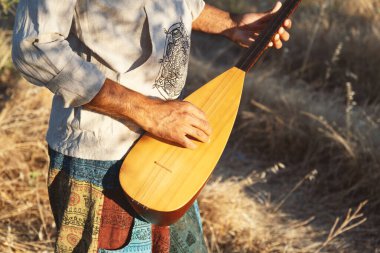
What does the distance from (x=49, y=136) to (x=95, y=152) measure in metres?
0.17

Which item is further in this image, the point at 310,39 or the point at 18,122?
the point at 310,39

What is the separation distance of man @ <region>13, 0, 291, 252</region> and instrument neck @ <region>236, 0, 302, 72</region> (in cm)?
24

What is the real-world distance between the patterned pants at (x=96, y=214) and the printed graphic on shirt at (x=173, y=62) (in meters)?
0.23

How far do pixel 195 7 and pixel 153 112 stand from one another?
488 millimetres

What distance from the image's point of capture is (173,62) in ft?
5.11

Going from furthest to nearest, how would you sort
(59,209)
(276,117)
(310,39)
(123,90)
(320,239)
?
(310,39)
(276,117)
(320,239)
(59,209)
(123,90)

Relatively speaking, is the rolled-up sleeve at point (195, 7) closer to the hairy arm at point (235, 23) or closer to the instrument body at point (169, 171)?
the hairy arm at point (235, 23)

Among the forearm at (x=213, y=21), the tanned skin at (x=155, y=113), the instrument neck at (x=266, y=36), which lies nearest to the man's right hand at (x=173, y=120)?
the tanned skin at (x=155, y=113)

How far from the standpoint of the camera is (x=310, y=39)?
5496 mm

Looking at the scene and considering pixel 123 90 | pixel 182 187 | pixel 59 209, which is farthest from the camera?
pixel 59 209

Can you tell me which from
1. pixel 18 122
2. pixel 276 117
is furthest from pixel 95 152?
pixel 276 117

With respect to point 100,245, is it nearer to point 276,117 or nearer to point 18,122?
point 18,122

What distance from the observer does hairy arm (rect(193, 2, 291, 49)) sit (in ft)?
6.23

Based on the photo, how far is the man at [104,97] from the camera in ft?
4.42
